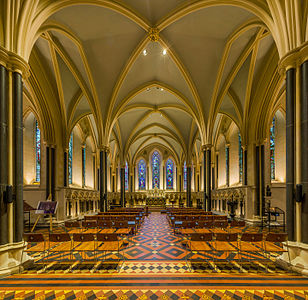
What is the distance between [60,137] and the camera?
1493cm

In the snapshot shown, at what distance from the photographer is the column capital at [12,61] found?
5820mm

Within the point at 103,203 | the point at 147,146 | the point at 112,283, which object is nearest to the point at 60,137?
the point at 103,203

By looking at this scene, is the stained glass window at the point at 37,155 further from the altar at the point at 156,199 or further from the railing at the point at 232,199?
the altar at the point at 156,199

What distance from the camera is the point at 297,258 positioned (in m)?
5.57

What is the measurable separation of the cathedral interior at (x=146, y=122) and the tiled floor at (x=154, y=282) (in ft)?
0.14

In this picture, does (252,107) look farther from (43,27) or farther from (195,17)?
(43,27)

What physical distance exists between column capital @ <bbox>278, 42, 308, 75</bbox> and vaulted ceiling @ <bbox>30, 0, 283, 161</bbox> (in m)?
3.70

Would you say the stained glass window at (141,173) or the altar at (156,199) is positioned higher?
the stained glass window at (141,173)

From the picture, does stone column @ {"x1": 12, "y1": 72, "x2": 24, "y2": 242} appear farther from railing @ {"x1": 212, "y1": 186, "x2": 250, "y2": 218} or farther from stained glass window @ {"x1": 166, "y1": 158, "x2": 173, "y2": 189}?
stained glass window @ {"x1": 166, "y1": 158, "x2": 173, "y2": 189}

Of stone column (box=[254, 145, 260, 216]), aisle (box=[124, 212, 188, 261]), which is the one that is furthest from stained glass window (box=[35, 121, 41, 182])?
stone column (box=[254, 145, 260, 216])

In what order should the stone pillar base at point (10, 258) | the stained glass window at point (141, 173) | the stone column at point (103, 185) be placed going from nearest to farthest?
the stone pillar base at point (10, 258) < the stone column at point (103, 185) < the stained glass window at point (141, 173)

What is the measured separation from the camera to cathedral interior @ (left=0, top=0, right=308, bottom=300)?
17.9 ft

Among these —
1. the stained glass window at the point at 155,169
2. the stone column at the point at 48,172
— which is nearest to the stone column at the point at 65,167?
the stone column at the point at 48,172

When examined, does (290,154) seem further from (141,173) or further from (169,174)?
(141,173)
